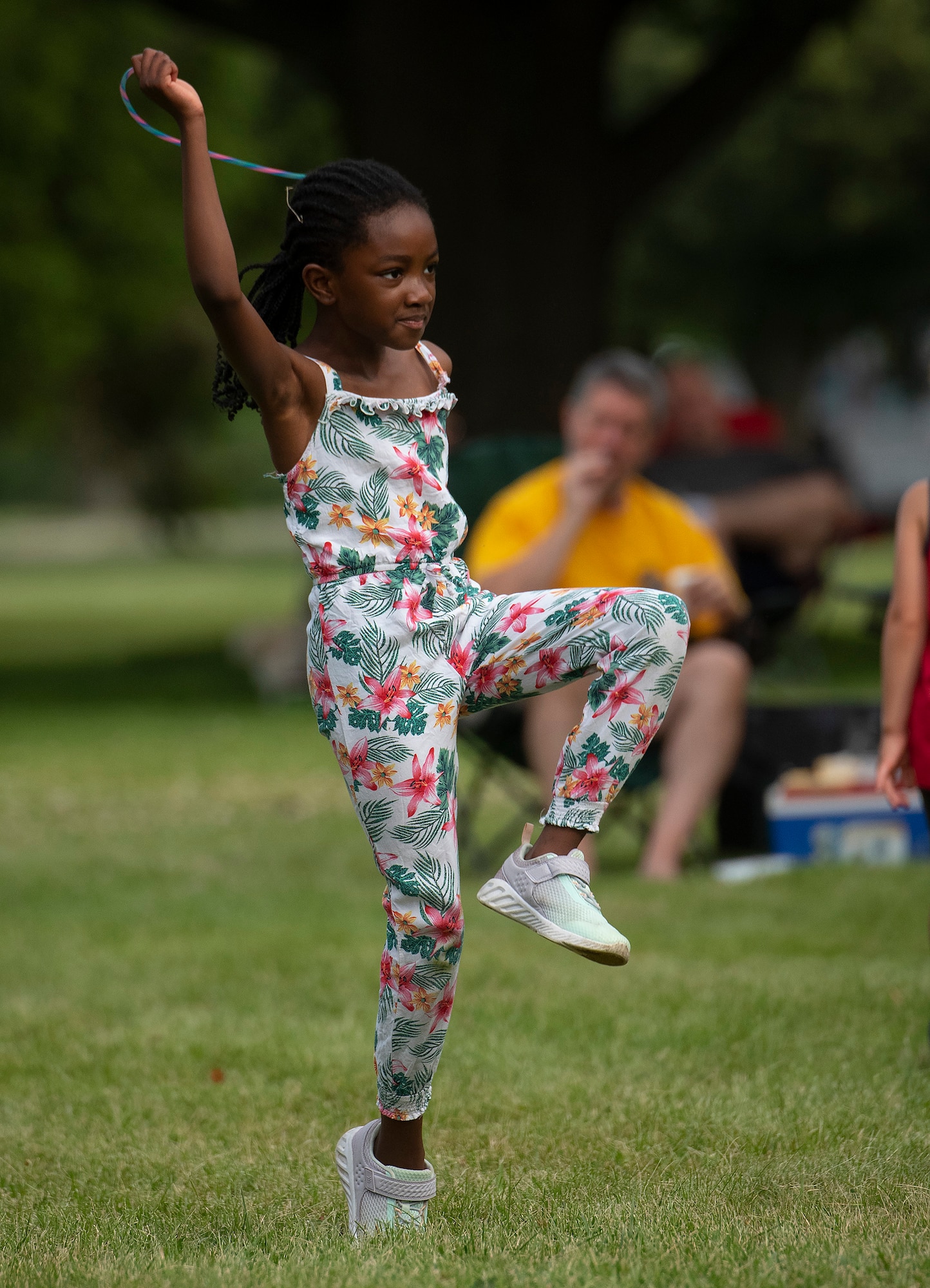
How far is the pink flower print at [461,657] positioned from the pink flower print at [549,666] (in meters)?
0.10

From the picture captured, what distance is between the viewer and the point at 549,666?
272 cm

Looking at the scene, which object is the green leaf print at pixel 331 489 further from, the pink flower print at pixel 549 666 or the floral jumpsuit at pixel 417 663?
the pink flower print at pixel 549 666

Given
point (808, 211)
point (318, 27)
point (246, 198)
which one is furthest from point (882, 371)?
point (318, 27)

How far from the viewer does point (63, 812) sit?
7.60 metres

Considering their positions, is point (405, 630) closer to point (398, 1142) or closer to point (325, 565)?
point (325, 565)

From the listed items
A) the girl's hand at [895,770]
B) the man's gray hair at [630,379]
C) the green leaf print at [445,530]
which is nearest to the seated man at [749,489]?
the man's gray hair at [630,379]

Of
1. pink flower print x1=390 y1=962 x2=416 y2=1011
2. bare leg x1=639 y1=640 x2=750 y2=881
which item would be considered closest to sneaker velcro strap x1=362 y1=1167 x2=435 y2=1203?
pink flower print x1=390 y1=962 x2=416 y2=1011

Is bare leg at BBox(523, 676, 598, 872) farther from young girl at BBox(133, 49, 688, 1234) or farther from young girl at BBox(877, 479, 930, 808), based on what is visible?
young girl at BBox(133, 49, 688, 1234)

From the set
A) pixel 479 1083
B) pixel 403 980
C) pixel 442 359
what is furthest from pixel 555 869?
pixel 479 1083

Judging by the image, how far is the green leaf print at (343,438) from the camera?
2.65 meters

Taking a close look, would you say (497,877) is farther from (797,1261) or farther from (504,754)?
(504,754)

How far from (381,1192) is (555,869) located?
65cm

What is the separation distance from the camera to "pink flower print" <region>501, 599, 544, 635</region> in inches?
107

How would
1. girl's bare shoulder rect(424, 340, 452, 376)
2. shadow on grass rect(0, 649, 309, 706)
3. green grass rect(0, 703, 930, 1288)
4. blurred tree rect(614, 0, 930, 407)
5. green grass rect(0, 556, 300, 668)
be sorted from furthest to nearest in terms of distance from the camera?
blurred tree rect(614, 0, 930, 407), green grass rect(0, 556, 300, 668), shadow on grass rect(0, 649, 309, 706), girl's bare shoulder rect(424, 340, 452, 376), green grass rect(0, 703, 930, 1288)
